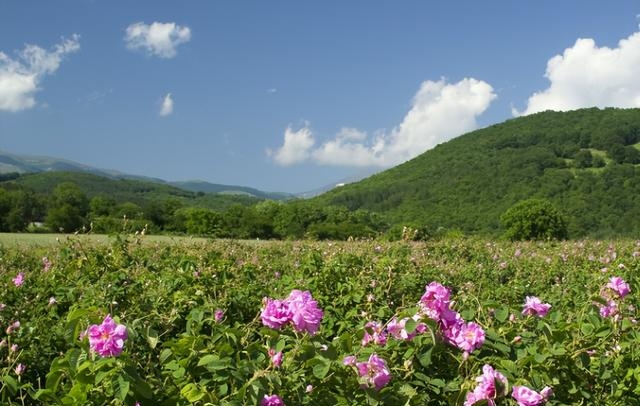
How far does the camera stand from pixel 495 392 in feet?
5.71

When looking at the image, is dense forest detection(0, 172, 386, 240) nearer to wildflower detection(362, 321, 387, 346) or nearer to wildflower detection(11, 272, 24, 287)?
wildflower detection(11, 272, 24, 287)

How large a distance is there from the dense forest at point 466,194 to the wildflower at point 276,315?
1010 inches

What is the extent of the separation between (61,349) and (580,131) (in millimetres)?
81988

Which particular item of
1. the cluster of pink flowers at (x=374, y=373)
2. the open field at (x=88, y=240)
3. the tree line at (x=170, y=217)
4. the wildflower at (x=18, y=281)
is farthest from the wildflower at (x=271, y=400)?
the tree line at (x=170, y=217)

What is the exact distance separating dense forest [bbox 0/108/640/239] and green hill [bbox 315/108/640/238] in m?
0.15

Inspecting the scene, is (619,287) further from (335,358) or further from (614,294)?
(335,358)

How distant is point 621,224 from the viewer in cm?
4803

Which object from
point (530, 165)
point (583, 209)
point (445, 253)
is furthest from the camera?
point (530, 165)

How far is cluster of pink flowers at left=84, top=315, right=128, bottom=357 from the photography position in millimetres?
1607

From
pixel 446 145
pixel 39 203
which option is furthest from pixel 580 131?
pixel 39 203

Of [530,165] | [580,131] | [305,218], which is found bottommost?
[305,218]

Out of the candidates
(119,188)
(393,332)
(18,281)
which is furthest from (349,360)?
(119,188)

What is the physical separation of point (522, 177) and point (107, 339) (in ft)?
230

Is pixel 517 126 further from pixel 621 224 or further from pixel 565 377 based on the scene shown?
pixel 565 377
